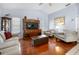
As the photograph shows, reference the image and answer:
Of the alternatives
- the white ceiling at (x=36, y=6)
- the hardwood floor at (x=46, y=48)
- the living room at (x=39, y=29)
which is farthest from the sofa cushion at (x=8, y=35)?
the white ceiling at (x=36, y=6)

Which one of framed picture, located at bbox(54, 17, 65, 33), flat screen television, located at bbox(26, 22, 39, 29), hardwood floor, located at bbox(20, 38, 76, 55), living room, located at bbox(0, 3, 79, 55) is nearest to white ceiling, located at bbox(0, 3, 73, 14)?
living room, located at bbox(0, 3, 79, 55)

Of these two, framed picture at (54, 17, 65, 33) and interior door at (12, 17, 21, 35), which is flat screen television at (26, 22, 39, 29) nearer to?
interior door at (12, 17, 21, 35)

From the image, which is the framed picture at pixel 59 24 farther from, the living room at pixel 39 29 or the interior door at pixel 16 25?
the interior door at pixel 16 25

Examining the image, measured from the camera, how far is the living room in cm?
219

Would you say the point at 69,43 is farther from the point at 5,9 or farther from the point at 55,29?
the point at 5,9

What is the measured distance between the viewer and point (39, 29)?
2.27m

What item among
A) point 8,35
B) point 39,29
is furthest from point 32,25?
point 8,35

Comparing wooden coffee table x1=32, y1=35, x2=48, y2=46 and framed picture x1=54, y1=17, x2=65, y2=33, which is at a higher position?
framed picture x1=54, y1=17, x2=65, y2=33

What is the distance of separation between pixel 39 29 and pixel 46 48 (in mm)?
407

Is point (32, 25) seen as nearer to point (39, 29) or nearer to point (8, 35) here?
point (39, 29)

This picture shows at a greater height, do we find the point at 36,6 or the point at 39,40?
the point at 36,6

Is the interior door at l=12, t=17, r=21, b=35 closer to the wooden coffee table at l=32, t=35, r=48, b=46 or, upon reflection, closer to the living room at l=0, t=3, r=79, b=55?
the living room at l=0, t=3, r=79, b=55

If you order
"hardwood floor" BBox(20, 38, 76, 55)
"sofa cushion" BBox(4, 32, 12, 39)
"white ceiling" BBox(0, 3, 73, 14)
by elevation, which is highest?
"white ceiling" BBox(0, 3, 73, 14)

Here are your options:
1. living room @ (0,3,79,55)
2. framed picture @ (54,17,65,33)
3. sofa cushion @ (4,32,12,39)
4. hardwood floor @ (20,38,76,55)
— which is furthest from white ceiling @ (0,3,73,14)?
hardwood floor @ (20,38,76,55)
